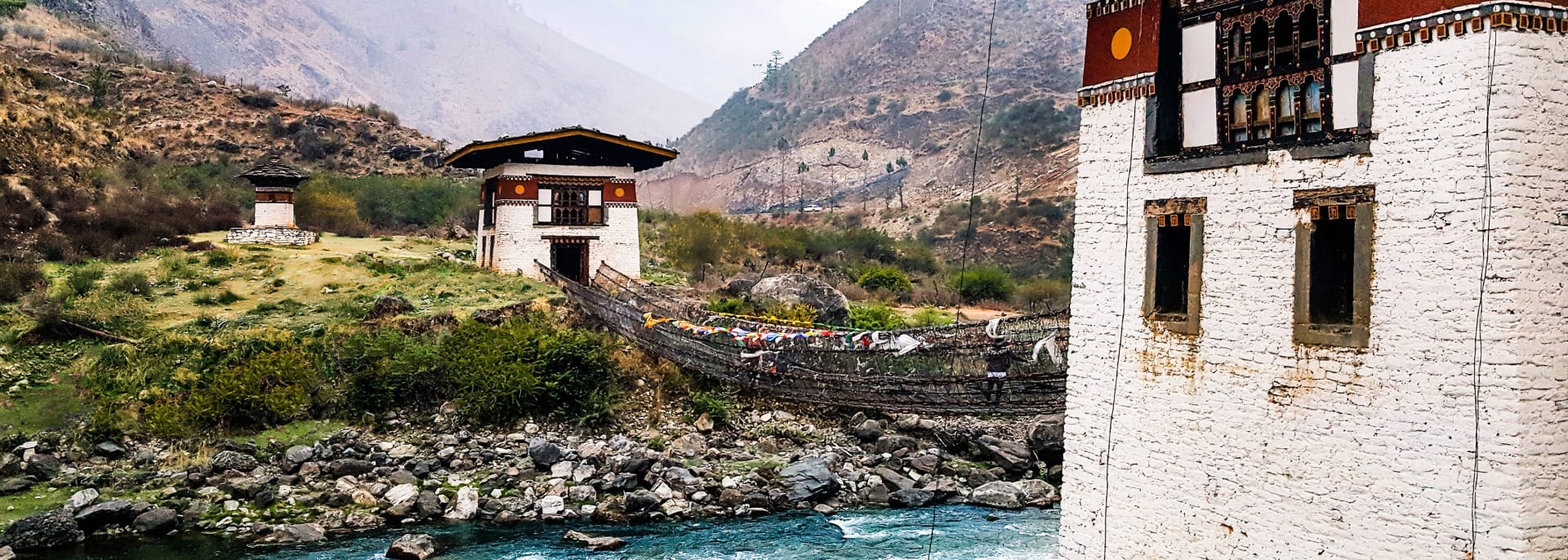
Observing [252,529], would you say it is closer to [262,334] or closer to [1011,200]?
[262,334]

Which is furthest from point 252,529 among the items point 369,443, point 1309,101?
point 1309,101

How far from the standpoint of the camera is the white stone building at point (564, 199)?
26547 millimetres

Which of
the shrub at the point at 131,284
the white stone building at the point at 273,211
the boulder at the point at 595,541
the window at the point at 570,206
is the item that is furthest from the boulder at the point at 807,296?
the white stone building at the point at 273,211

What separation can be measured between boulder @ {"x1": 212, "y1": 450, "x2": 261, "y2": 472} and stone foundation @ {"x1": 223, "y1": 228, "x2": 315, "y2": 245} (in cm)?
1526

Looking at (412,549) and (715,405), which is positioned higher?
(715,405)

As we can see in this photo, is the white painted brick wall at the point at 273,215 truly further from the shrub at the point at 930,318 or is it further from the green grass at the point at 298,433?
the shrub at the point at 930,318

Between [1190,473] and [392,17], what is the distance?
18412 cm

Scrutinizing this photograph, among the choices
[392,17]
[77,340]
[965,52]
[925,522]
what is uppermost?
[392,17]

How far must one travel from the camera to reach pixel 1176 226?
7566mm

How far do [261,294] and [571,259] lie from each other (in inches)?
314

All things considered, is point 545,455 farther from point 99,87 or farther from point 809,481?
point 99,87

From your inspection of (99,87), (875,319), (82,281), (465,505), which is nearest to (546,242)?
(875,319)

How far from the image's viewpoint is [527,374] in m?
18.9

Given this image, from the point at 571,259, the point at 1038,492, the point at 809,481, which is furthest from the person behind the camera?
the point at 571,259
